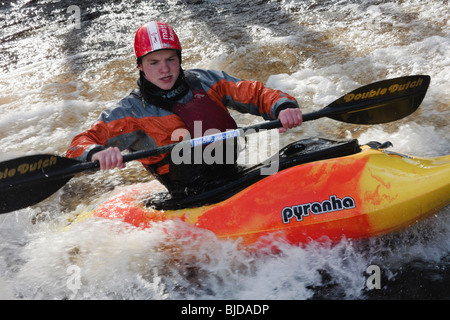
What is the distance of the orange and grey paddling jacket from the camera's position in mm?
2645

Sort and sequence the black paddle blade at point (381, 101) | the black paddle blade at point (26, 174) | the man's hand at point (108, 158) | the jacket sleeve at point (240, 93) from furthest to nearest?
the jacket sleeve at point (240, 93) → the black paddle blade at point (381, 101) → the black paddle blade at point (26, 174) → the man's hand at point (108, 158)

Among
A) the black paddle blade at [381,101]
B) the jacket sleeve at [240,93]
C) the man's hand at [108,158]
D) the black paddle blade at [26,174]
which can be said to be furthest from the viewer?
the jacket sleeve at [240,93]

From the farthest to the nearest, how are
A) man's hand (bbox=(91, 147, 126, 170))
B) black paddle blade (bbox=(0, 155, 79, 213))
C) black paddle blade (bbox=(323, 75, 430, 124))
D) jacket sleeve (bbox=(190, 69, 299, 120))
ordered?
jacket sleeve (bbox=(190, 69, 299, 120)) → black paddle blade (bbox=(323, 75, 430, 124)) → black paddle blade (bbox=(0, 155, 79, 213)) → man's hand (bbox=(91, 147, 126, 170))

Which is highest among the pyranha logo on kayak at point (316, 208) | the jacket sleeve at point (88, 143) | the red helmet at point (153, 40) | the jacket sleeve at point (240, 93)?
the red helmet at point (153, 40)

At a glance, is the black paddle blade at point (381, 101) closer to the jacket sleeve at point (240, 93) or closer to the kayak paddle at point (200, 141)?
the kayak paddle at point (200, 141)

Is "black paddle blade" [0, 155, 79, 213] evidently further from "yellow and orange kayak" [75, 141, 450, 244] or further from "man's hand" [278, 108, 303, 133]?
"man's hand" [278, 108, 303, 133]

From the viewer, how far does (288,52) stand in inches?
231

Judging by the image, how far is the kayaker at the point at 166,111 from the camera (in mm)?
2654

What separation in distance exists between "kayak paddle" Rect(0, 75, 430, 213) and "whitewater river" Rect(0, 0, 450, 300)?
1.54ft

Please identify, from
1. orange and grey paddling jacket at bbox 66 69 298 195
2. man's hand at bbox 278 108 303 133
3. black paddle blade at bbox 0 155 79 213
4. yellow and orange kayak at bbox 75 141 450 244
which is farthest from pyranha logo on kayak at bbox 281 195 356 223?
black paddle blade at bbox 0 155 79 213

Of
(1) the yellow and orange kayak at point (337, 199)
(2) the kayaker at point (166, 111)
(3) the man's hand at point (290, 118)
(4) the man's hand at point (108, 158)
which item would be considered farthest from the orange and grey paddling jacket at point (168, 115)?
(1) the yellow and orange kayak at point (337, 199)

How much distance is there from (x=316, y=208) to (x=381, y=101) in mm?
825

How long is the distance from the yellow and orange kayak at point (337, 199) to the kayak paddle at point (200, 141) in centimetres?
26

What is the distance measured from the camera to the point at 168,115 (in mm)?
2686
